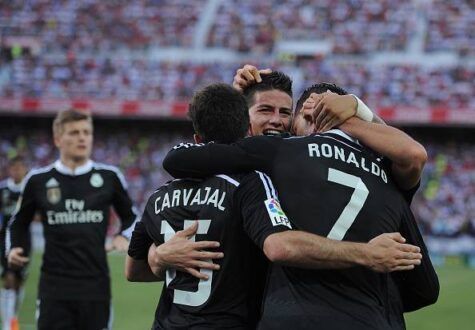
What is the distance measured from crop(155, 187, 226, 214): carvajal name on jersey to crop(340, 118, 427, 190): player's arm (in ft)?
1.97

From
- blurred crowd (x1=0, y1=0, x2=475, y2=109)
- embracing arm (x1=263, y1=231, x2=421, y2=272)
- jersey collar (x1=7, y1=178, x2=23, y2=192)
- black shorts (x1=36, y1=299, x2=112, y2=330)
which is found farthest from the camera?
blurred crowd (x1=0, y1=0, x2=475, y2=109)

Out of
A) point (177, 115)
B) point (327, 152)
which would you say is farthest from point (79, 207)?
point (177, 115)

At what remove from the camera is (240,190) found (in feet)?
12.1

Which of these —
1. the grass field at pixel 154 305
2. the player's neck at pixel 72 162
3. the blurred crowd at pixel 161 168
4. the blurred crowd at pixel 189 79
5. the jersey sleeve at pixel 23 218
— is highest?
the player's neck at pixel 72 162

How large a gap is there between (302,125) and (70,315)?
3687 mm

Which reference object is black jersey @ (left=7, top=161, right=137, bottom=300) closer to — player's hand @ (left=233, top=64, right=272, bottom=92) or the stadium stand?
player's hand @ (left=233, top=64, right=272, bottom=92)

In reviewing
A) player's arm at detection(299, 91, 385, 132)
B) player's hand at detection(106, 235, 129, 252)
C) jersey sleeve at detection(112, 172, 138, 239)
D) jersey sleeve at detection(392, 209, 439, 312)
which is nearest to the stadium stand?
jersey sleeve at detection(112, 172, 138, 239)

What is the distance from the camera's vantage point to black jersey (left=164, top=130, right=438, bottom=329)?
138 inches

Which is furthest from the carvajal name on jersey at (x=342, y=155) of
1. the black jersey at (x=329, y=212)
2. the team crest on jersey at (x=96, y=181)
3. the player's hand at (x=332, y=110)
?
the team crest on jersey at (x=96, y=181)

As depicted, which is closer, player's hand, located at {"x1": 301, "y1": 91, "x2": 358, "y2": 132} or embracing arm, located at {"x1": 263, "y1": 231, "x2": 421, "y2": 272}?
embracing arm, located at {"x1": 263, "y1": 231, "x2": 421, "y2": 272}

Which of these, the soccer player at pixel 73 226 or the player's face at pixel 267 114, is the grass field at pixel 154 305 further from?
the player's face at pixel 267 114

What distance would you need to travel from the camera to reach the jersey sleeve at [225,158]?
370 centimetres

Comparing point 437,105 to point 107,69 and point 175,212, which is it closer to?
point 107,69

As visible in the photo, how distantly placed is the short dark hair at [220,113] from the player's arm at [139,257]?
1.95ft
